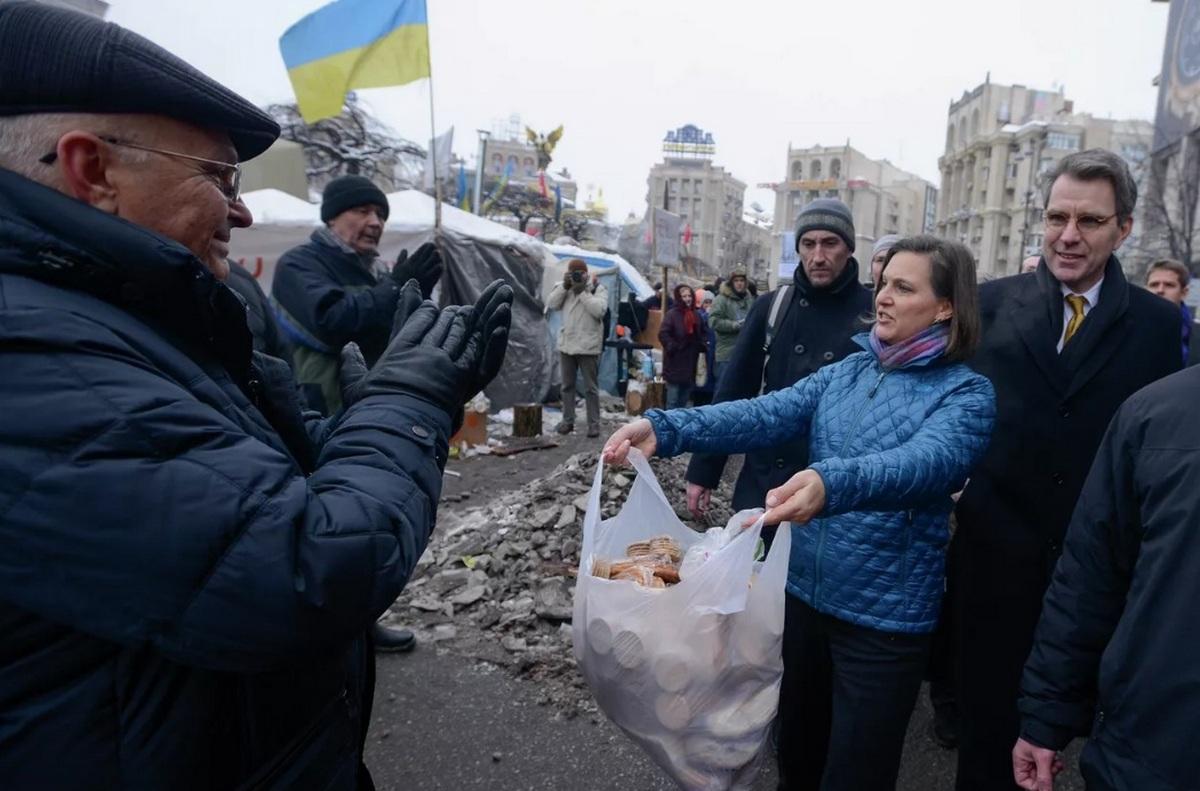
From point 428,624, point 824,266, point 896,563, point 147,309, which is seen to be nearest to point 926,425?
point 896,563

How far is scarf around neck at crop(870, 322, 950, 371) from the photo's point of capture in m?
2.02

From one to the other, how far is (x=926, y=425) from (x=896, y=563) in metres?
0.40

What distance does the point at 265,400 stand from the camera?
133 cm

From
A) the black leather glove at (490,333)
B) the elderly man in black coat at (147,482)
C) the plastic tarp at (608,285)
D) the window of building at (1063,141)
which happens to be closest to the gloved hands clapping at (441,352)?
the black leather glove at (490,333)

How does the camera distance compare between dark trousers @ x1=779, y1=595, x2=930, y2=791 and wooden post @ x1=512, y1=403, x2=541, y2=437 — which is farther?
wooden post @ x1=512, y1=403, x2=541, y2=437

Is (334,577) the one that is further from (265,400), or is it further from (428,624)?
(428,624)

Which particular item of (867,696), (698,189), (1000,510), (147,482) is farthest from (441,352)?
(698,189)

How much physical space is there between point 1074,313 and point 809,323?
0.99 metres

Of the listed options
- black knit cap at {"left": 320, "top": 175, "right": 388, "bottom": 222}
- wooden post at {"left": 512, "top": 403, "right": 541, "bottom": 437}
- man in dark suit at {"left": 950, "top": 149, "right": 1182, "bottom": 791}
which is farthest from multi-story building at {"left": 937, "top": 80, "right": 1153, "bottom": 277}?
black knit cap at {"left": 320, "top": 175, "right": 388, "bottom": 222}

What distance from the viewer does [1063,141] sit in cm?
5297

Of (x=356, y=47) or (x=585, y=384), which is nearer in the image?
(x=356, y=47)

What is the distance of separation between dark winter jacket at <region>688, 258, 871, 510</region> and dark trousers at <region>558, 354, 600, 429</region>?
636 cm

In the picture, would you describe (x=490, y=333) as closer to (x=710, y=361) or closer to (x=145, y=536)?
(x=145, y=536)

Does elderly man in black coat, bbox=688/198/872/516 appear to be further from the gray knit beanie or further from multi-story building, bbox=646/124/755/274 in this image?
multi-story building, bbox=646/124/755/274
